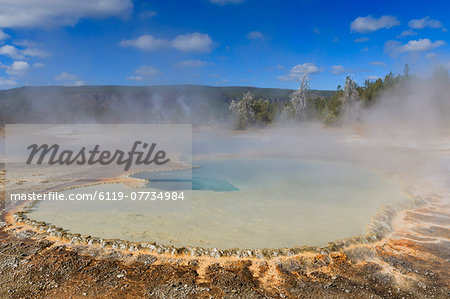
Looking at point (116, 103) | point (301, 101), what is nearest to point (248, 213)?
point (301, 101)

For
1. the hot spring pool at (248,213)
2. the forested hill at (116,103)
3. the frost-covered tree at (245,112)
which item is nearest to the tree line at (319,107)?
the frost-covered tree at (245,112)

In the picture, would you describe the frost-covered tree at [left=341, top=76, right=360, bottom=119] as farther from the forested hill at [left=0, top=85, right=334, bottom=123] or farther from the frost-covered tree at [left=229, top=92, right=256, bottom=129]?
the forested hill at [left=0, top=85, right=334, bottom=123]

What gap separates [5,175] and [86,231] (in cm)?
598

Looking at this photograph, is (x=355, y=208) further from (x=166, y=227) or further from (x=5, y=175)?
(x=5, y=175)

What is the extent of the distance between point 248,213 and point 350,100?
22.3 meters

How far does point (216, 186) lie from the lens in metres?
8.18

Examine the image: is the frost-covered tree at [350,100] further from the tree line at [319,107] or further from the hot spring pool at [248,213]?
the hot spring pool at [248,213]

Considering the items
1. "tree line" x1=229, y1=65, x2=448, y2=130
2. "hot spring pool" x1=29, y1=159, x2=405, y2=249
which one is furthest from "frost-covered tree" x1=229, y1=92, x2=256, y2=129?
"hot spring pool" x1=29, y1=159, x2=405, y2=249

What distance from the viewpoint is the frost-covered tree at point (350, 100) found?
2420 centimetres

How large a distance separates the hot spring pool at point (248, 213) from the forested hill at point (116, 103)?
22673mm

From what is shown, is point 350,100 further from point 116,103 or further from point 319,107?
point 116,103

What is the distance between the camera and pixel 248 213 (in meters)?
5.95

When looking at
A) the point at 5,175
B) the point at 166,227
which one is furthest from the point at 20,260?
the point at 5,175

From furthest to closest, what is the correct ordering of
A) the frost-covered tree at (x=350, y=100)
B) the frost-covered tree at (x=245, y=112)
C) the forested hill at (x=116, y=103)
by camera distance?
1. the forested hill at (x=116, y=103)
2. the frost-covered tree at (x=245, y=112)
3. the frost-covered tree at (x=350, y=100)
